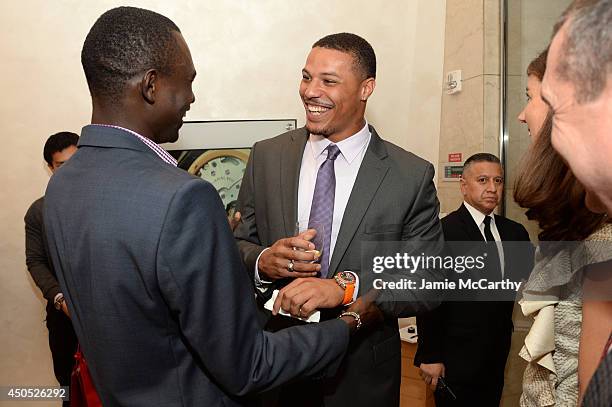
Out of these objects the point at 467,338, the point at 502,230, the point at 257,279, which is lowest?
the point at 467,338

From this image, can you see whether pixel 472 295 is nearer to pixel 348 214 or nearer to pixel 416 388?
pixel 416 388

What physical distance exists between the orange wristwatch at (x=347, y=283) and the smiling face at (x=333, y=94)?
61 cm

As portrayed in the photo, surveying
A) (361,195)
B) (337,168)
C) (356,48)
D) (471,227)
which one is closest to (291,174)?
(337,168)

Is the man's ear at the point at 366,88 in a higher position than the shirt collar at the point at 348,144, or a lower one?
higher

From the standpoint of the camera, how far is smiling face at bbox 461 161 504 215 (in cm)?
329

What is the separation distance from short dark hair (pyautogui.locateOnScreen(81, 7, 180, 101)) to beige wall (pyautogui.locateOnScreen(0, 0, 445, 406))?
8.91 ft

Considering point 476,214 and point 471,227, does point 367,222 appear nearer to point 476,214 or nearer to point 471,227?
point 471,227

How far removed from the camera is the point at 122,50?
1.18m

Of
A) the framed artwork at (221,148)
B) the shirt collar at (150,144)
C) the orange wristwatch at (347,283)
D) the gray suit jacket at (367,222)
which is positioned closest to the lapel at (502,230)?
the gray suit jacket at (367,222)

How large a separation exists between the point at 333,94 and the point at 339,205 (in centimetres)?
47

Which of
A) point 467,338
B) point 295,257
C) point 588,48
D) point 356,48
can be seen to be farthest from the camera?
point 467,338

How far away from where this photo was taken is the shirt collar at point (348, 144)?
2146 millimetres

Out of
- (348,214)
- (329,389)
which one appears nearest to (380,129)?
(348,214)

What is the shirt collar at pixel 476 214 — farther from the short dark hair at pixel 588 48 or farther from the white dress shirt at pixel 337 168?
the short dark hair at pixel 588 48
